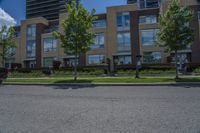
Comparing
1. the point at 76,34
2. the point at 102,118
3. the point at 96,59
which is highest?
the point at 76,34

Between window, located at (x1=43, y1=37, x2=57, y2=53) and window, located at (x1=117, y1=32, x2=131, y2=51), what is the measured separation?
40.6 ft

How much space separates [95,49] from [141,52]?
7.79m

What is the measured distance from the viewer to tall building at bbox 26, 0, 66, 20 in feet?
361

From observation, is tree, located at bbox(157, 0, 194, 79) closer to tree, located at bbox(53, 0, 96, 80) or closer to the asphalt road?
tree, located at bbox(53, 0, 96, 80)

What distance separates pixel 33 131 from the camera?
19.6 feet

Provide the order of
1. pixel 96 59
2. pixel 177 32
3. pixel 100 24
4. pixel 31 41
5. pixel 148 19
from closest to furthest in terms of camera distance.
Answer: pixel 177 32 < pixel 148 19 < pixel 96 59 < pixel 100 24 < pixel 31 41

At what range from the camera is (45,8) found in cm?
11244

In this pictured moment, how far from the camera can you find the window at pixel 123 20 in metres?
42.4

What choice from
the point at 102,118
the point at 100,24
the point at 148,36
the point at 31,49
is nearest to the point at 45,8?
the point at 31,49

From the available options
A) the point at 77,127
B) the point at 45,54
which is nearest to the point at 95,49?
the point at 45,54

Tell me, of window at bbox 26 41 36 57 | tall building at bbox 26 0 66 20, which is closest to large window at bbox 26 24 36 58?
window at bbox 26 41 36 57

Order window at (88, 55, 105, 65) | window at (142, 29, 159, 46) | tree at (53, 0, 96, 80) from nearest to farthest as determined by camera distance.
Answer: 1. tree at (53, 0, 96, 80)
2. window at (142, 29, 159, 46)
3. window at (88, 55, 105, 65)

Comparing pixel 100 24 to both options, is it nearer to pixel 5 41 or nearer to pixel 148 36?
pixel 148 36

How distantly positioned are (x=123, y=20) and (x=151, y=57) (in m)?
7.82
